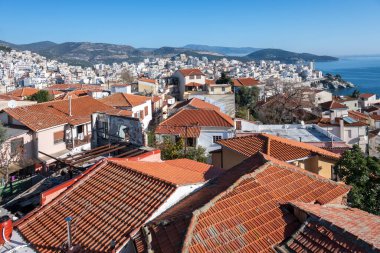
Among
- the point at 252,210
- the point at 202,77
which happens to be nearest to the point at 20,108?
the point at 252,210

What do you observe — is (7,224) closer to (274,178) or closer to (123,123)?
(274,178)

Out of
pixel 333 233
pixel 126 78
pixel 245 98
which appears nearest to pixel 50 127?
pixel 333 233

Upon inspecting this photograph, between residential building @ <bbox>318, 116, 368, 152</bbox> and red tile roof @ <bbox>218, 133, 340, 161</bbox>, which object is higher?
red tile roof @ <bbox>218, 133, 340, 161</bbox>

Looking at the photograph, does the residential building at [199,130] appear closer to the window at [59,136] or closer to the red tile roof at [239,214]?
the window at [59,136]

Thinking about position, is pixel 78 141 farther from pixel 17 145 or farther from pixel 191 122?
pixel 191 122

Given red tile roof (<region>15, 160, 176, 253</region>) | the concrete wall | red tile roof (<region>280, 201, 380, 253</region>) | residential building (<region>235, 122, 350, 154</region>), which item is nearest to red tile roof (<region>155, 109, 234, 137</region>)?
residential building (<region>235, 122, 350, 154</region>)

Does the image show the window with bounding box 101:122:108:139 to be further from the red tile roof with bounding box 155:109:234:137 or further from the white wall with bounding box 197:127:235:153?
the white wall with bounding box 197:127:235:153
